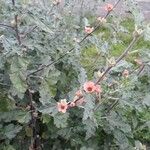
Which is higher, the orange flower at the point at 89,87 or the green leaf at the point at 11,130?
the orange flower at the point at 89,87

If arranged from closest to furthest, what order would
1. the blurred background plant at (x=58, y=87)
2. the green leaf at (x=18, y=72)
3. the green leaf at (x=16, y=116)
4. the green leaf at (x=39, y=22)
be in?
1. the green leaf at (x=39, y=22)
2. the green leaf at (x=18, y=72)
3. the blurred background plant at (x=58, y=87)
4. the green leaf at (x=16, y=116)

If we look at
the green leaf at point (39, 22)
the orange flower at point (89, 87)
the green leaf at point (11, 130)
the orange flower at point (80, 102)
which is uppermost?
the green leaf at point (39, 22)

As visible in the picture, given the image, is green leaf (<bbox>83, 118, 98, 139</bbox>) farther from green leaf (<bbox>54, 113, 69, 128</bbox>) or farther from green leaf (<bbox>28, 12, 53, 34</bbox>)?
green leaf (<bbox>28, 12, 53, 34</bbox>)

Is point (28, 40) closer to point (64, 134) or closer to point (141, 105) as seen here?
point (64, 134)

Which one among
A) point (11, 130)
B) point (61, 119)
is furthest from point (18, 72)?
point (11, 130)

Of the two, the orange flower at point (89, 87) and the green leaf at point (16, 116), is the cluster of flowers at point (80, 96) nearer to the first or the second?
the orange flower at point (89, 87)

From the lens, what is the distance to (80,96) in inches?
99.8

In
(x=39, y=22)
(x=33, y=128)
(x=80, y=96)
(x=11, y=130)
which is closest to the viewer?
(x=39, y=22)

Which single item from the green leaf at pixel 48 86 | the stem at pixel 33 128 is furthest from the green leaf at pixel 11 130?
the green leaf at pixel 48 86

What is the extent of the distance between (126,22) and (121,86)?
3.67 m

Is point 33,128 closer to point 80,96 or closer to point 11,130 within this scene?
point 11,130

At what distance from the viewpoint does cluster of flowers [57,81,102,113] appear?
243 centimetres

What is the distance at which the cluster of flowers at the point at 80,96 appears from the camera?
7.96ft

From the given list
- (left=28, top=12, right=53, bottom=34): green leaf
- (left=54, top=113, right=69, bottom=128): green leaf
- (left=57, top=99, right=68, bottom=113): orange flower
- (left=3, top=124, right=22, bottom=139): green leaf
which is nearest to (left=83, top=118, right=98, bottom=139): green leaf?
(left=54, top=113, right=69, bottom=128): green leaf
